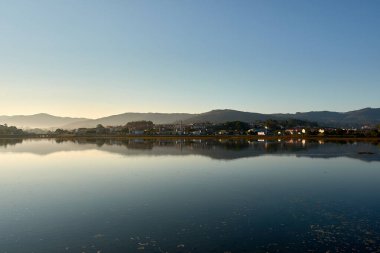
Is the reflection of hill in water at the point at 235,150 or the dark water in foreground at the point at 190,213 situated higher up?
the reflection of hill in water at the point at 235,150

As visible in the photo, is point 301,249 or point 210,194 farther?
point 210,194

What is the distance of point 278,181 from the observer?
29625 mm

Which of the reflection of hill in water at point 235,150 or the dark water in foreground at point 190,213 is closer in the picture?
the dark water in foreground at point 190,213

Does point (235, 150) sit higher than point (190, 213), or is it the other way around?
point (235, 150)

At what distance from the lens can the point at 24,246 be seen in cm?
1342

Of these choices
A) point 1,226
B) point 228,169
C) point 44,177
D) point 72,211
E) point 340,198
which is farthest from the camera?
point 228,169

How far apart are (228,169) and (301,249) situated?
80.9ft

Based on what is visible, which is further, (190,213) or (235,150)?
(235,150)

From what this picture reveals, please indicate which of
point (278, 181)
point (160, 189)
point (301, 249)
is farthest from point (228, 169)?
point (301, 249)

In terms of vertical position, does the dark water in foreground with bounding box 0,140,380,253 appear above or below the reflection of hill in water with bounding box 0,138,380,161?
below

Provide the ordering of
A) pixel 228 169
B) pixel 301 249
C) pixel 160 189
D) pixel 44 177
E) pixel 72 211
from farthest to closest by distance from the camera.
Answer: pixel 228 169
pixel 44 177
pixel 160 189
pixel 72 211
pixel 301 249

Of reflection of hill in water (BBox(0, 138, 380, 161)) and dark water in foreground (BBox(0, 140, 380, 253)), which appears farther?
reflection of hill in water (BBox(0, 138, 380, 161))

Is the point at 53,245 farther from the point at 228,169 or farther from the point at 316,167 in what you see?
the point at 316,167

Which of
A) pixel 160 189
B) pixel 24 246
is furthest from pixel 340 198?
pixel 24 246
